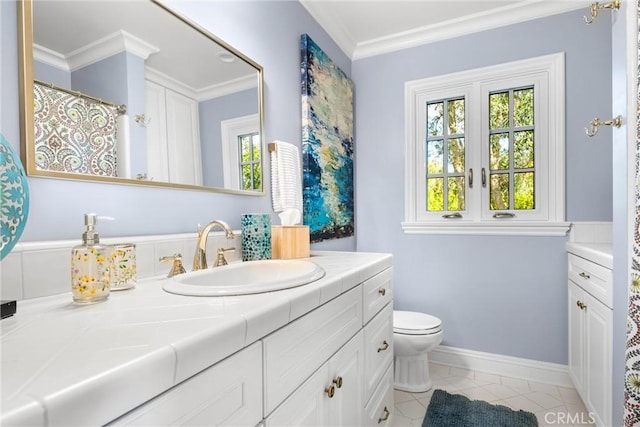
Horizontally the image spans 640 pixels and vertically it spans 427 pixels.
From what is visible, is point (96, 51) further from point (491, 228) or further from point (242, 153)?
point (491, 228)

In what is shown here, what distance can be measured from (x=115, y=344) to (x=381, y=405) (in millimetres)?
1336

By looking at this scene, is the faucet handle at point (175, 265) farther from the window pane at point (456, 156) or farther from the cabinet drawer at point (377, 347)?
the window pane at point (456, 156)

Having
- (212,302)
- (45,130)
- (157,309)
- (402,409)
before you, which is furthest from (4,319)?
(402,409)

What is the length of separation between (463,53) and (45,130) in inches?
101

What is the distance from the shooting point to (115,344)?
49 centimetres

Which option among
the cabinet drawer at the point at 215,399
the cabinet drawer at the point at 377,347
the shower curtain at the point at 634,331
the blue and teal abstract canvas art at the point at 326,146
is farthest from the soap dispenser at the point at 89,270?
the shower curtain at the point at 634,331

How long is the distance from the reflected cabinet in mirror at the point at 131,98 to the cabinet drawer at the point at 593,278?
166cm

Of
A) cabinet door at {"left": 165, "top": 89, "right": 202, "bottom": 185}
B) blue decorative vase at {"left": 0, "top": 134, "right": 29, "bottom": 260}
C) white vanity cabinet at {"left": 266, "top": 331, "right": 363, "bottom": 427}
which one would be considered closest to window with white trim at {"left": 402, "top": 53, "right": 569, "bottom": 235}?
white vanity cabinet at {"left": 266, "top": 331, "right": 363, "bottom": 427}

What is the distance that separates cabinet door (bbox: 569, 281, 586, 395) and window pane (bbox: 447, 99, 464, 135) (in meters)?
1.26

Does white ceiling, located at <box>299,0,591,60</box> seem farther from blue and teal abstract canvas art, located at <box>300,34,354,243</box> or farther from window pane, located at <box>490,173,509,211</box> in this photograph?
window pane, located at <box>490,173,509,211</box>

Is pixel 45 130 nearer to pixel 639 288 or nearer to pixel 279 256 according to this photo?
pixel 279 256

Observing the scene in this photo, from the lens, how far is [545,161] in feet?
7.28

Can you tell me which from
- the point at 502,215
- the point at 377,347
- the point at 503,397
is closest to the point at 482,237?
the point at 502,215

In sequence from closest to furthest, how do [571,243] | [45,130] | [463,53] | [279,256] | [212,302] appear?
[212,302] → [45,130] → [279,256] → [571,243] → [463,53]
